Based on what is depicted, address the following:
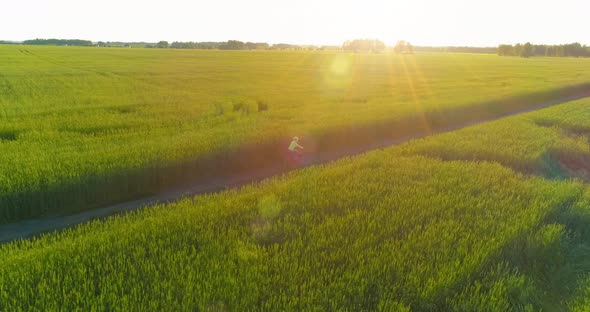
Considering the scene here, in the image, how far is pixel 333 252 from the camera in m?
4.56

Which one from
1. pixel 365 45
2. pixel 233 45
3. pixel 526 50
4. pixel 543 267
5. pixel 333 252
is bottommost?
pixel 543 267

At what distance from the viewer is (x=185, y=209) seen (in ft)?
19.9

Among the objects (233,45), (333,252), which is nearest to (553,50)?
(233,45)

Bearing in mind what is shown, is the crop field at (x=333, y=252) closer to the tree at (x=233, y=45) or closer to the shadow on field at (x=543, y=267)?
the shadow on field at (x=543, y=267)

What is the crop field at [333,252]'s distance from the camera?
12.2ft

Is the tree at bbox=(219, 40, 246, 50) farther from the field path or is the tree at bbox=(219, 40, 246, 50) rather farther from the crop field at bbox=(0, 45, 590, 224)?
the field path

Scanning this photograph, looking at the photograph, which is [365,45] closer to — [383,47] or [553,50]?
[383,47]

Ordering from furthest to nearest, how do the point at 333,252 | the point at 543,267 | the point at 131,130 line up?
the point at 131,130 → the point at 543,267 → the point at 333,252

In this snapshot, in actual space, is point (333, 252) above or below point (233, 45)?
below

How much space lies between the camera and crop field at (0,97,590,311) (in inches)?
147

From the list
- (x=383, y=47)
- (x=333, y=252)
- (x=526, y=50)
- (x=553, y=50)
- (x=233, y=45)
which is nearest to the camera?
(x=333, y=252)

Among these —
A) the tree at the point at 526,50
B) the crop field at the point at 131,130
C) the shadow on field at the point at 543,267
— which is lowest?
the shadow on field at the point at 543,267

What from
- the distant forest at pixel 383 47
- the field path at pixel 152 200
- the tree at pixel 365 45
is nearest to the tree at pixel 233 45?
the distant forest at pixel 383 47

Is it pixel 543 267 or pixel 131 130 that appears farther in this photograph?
pixel 131 130
